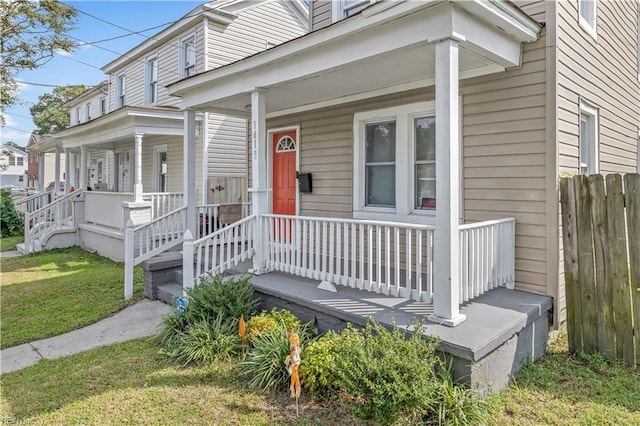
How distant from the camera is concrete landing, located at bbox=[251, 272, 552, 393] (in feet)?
10.8

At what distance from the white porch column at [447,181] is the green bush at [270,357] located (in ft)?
4.76

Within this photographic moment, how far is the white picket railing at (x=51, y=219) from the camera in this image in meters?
11.8

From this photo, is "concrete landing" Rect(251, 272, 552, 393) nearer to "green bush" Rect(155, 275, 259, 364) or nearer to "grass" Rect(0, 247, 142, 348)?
"green bush" Rect(155, 275, 259, 364)

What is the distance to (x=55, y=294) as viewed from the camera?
7023mm

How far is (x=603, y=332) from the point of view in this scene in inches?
161

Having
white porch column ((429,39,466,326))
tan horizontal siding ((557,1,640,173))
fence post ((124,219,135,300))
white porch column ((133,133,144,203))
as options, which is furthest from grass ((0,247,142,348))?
tan horizontal siding ((557,1,640,173))

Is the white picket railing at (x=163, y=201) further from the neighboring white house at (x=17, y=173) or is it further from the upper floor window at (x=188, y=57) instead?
the neighboring white house at (x=17, y=173)

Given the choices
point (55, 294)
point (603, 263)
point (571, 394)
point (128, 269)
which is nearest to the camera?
point (571, 394)

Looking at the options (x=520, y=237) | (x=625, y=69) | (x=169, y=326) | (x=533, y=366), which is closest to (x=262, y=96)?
(x=169, y=326)

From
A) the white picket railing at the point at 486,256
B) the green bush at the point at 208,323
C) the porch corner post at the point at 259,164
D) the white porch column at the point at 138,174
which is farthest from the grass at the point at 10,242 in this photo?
the white picket railing at the point at 486,256

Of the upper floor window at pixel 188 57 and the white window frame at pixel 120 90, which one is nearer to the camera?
the upper floor window at pixel 188 57

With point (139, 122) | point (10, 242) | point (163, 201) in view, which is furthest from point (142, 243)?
point (10, 242)

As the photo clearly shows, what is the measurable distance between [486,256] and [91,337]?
4.96 m

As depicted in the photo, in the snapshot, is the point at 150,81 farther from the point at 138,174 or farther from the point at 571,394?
the point at 571,394
